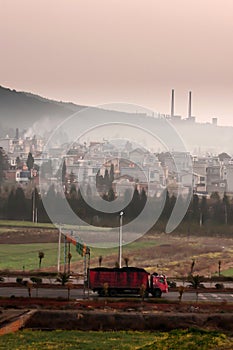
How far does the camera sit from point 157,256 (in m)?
23.7

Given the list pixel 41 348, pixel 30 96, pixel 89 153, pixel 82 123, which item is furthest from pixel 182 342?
pixel 30 96

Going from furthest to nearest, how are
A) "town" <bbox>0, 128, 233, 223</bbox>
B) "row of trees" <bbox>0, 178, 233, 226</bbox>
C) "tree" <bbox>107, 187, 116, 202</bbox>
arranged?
"town" <bbox>0, 128, 233, 223</bbox>, "tree" <bbox>107, 187, 116, 202</bbox>, "row of trees" <bbox>0, 178, 233, 226</bbox>

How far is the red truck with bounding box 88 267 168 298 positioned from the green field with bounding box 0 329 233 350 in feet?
10.7

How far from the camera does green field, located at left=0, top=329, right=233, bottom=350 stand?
29.2ft

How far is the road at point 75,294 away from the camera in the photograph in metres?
13.5

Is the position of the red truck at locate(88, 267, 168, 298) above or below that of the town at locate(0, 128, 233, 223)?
below

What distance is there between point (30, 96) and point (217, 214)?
72213mm

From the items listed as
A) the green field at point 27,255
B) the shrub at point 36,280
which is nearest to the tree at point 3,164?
the green field at point 27,255

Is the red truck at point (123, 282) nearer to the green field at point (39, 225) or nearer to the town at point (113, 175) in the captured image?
the green field at point (39, 225)

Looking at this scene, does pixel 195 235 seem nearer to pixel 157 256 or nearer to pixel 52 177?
pixel 157 256

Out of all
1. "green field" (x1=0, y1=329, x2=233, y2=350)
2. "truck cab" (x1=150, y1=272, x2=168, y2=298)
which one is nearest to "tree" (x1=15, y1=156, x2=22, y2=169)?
"truck cab" (x1=150, y1=272, x2=168, y2=298)

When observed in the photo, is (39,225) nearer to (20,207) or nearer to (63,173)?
(20,207)

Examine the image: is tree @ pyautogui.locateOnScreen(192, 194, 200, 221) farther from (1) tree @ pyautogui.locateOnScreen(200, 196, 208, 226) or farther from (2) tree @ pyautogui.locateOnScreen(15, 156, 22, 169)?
(2) tree @ pyautogui.locateOnScreen(15, 156, 22, 169)

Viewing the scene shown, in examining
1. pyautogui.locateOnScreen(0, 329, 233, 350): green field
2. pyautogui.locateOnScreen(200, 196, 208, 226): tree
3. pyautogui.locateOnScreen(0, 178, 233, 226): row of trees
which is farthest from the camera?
pyautogui.locateOnScreen(0, 178, 233, 226): row of trees
